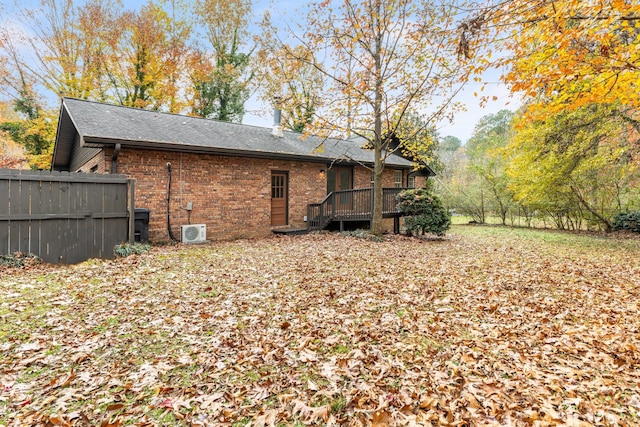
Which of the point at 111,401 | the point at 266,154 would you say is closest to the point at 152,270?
the point at 111,401

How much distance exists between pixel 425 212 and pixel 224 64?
17.7 m

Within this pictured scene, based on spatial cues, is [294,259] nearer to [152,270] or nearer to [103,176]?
[152,270]

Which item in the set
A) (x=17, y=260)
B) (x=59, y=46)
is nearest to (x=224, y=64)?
(x=59, y=46)

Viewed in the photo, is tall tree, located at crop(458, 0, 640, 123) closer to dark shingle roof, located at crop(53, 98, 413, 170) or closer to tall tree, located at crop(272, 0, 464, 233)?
tall tree, located at crop(272, 0, 464, 233)

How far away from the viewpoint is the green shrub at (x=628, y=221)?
13.5 meters

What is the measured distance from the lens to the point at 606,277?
5984 mm

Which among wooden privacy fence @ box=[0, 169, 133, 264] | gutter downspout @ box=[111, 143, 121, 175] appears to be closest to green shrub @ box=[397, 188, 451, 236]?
wooden privacy fence @ box=[0, 169, 133, 264]

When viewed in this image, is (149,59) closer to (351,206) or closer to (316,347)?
(351,206)

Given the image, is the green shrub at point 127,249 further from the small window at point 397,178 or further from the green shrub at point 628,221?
the green shrub at point 628,221

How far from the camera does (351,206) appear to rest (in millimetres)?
12062

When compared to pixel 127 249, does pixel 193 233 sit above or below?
above

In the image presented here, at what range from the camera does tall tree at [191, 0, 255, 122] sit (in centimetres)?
2097

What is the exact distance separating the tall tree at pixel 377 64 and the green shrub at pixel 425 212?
4.16 ft

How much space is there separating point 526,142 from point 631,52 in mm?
7145
